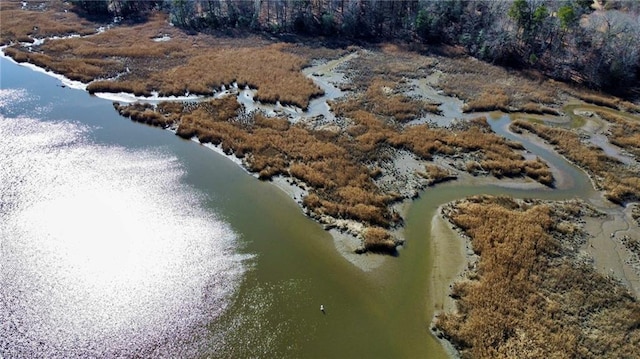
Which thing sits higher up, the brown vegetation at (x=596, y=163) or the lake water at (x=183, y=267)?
the brown vegetation at (x=596, y=163)

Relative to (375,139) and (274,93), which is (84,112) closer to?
(274,93)

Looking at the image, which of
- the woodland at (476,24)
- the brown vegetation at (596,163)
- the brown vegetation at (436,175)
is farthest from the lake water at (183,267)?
the woodland at (476,24)

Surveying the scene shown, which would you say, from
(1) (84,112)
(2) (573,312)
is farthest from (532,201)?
(1) (84,112)

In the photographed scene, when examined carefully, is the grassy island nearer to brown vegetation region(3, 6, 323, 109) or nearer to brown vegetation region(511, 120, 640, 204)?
brown vegetation region(511, 120, 640, 204)

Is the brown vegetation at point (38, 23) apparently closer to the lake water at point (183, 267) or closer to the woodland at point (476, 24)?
the woodland at point (476, 24)

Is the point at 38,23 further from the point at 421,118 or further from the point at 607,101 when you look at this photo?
the point at 607,101

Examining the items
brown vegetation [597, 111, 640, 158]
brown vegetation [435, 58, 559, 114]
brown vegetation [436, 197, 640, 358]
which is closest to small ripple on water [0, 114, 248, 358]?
brown vegetation [436, 197, 640, 358]
